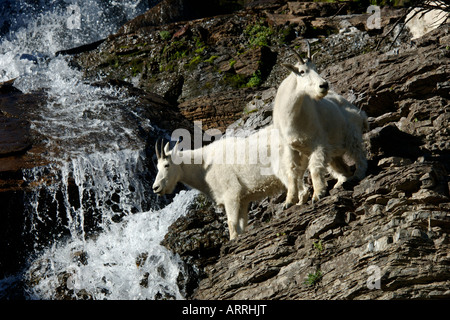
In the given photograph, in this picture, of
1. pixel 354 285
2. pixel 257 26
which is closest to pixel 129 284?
pixel 354 285

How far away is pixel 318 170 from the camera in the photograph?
10102mm

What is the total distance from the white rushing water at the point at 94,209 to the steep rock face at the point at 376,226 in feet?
3.67

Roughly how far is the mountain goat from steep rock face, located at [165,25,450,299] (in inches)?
17.8

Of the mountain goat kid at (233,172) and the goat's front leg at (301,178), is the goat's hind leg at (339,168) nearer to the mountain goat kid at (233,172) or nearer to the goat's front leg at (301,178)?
the goat's front leg at (301,178)

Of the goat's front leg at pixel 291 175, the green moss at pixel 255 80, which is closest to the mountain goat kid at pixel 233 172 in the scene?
the goat's front leg at pixel 291 175

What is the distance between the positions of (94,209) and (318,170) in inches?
282

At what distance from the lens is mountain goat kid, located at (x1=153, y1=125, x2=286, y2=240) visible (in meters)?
11.9

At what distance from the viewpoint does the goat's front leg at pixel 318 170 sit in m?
10.1

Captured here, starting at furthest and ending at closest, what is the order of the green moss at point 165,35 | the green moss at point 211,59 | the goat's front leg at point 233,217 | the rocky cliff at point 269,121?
the green moss at point 165,35
the green moss at point 211,59
the goat's front leg at point 233,217
the rocky cliff at point 269,121

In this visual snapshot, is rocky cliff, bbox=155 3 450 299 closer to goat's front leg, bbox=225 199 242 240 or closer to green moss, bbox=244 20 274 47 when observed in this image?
goat's front leg, bbox=225 199 242 240

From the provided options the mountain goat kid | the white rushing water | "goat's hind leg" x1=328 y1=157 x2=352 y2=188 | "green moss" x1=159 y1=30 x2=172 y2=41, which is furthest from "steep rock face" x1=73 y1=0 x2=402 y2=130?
"goat's hind leg" x1=328 y1=157 x2=352 y2=188

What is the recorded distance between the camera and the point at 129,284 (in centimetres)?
1261

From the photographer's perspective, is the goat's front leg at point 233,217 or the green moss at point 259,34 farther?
the green moss at point 259,34

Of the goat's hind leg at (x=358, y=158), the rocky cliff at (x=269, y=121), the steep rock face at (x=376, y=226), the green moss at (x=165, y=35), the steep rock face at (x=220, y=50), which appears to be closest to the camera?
the steep rock face at (x=376, y=226)
